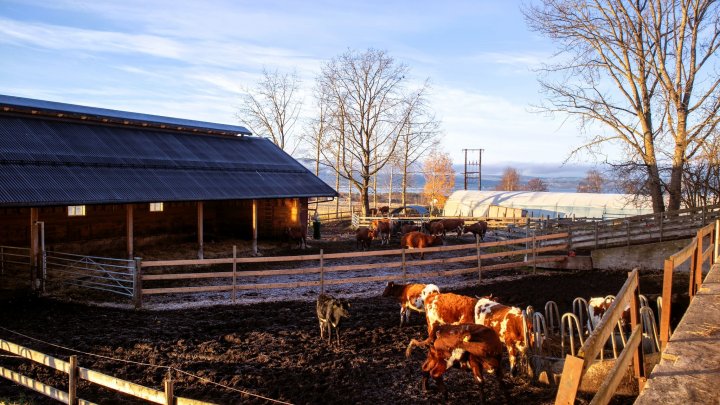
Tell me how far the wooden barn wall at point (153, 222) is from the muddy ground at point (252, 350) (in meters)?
5.34

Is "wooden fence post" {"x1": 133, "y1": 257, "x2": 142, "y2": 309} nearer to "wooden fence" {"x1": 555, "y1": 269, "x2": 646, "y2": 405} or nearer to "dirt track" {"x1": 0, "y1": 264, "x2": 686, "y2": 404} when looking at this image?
"dirt track" {"x1": 0, "y1": 264, "x2": 686, "y2": 404}

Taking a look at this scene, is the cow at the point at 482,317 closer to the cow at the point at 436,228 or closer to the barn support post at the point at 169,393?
the barn support post at the point at 169,393

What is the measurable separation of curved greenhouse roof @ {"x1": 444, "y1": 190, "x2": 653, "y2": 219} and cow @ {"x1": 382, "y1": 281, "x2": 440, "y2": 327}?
34.5 metres

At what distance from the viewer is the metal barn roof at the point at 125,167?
51.1 ft

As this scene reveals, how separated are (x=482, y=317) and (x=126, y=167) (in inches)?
611

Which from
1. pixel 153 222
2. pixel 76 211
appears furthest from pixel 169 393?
pixel 153 222

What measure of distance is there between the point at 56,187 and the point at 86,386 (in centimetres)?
992

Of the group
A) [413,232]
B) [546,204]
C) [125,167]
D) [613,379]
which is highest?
[125,167]

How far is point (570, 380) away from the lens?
2.67m

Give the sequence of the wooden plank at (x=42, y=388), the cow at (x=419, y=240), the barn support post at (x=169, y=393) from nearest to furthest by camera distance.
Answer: the barn support post at (x=169, y=393) < the wooden plank at (x=42, y=388) < the cow at (x=419, y=240)

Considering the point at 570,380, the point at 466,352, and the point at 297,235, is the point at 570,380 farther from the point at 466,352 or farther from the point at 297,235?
the point at 297,235

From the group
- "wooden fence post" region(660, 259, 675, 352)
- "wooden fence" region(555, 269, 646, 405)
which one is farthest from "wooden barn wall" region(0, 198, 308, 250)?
"wooden fence" region(555, 269, 646, 405)

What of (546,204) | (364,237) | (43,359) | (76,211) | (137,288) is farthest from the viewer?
(546,204)

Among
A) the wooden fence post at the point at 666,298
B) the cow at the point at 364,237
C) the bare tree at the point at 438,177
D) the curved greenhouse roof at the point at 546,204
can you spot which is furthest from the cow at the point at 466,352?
the bare tree at the point at 438,177
